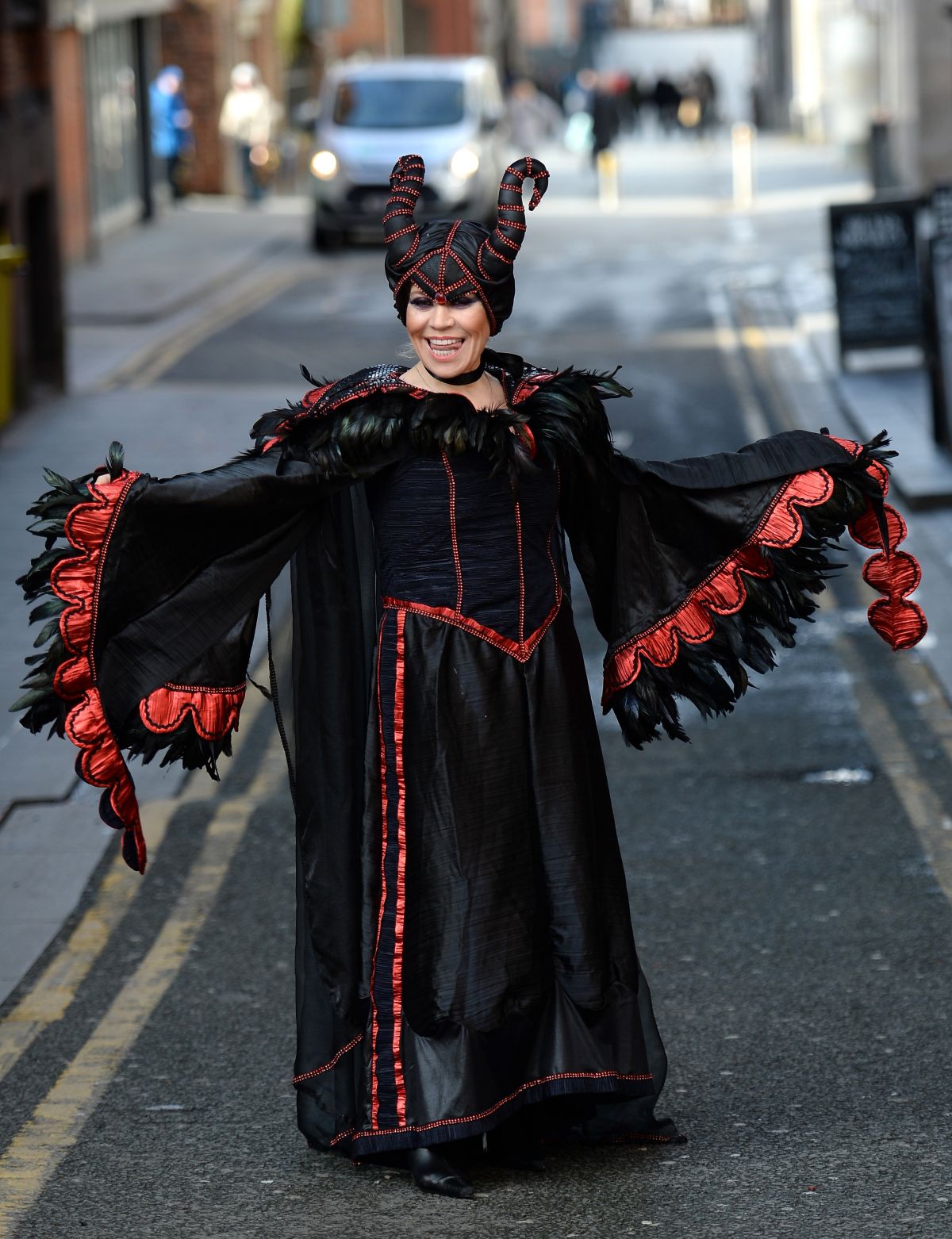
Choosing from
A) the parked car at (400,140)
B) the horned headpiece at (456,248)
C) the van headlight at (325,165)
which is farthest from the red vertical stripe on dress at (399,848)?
the van headlight at (325,165)

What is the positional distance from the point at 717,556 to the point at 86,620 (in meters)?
1.38

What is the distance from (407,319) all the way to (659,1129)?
72.6 inches

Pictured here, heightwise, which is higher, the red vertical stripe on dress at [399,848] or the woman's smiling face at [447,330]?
the woman's smiling face at [447,330]

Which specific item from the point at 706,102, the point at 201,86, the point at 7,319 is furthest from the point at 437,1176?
the point at 706,102

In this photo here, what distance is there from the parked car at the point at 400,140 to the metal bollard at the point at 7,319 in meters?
10.2

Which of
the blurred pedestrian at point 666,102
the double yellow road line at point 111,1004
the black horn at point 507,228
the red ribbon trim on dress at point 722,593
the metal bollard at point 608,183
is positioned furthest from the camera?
the blurred pedestrian at point 666,102

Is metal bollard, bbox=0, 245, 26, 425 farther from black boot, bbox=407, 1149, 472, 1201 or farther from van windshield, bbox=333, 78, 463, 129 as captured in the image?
van windshield, bbox=333, 78, 463, 129

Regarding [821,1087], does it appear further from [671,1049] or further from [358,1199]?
[358,1199]

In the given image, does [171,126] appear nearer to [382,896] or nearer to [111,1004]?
[111,1004]

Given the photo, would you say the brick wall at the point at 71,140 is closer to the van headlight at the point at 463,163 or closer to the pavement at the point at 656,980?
the van headlight at the point at 463,163

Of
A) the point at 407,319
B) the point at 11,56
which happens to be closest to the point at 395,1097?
the point at 407,319

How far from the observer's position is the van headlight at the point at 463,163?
26.4 metres

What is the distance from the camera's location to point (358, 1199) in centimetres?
451

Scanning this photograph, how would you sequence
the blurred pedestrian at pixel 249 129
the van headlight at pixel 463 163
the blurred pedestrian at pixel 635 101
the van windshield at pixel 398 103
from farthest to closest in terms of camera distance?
the blurred pedestrian at pixel 635 101 → the blurred pedestrian at pixel 249 129 → the van windshield at pixel 398 103 → the van headlight at pixel 463 163
